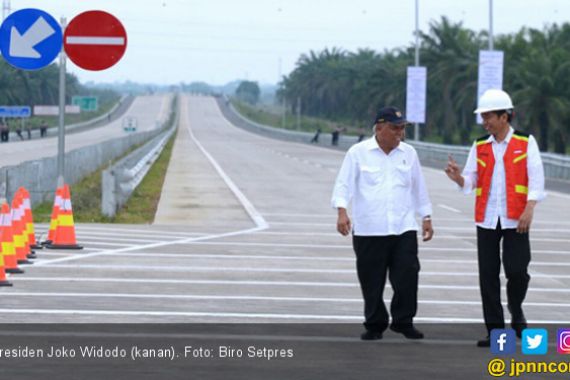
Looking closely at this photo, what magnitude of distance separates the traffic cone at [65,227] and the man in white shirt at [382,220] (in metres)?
8.28

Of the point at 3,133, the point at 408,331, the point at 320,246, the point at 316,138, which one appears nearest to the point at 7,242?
the point at 408,331

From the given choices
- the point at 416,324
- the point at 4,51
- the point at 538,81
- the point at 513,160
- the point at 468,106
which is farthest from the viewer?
the point at 468,106

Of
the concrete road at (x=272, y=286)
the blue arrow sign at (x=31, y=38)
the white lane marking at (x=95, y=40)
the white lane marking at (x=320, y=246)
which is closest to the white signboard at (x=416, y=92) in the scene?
the concrete road at (x=272, y=286)

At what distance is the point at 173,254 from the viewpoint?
18375 millimetres

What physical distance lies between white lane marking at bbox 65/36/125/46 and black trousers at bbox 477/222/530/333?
29.4 ft

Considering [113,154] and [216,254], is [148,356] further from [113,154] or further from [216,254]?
[113,154]

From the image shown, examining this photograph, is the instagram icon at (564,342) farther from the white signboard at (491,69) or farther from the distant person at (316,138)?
the distant person at (316,138)

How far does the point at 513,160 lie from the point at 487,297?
1.04 metres

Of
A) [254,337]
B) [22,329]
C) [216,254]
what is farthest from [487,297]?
[216,254]

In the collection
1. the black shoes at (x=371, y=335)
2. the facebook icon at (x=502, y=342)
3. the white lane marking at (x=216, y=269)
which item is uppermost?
the facebook icon at (x=502, y=342)

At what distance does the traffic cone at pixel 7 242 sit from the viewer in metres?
15.0

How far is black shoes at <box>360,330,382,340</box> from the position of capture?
10.5 metres

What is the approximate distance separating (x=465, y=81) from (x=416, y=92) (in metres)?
20.6

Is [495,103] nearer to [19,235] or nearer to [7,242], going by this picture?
[7,242]
